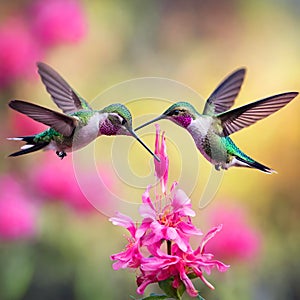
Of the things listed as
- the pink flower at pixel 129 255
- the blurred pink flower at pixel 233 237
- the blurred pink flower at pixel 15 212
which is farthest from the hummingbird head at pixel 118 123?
the blurred pink flower at pixel 15 212

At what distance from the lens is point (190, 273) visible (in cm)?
103

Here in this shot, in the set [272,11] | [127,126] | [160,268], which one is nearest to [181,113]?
[127,126]

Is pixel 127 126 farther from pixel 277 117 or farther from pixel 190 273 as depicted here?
pixel 277 117

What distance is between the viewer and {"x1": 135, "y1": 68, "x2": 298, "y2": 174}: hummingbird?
42.4 inches

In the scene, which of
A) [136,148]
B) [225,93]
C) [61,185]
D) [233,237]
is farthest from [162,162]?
[61,185]

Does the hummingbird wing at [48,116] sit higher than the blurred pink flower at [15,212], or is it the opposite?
the hummingbird wing at [48,116]

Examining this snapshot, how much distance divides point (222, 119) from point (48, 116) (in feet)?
1.15

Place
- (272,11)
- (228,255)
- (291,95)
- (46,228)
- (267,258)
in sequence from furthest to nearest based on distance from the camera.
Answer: (272,11) → (267,258) → (46,228) → (228,255) → (291,95)

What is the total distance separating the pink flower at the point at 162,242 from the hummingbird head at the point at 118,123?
45 mm

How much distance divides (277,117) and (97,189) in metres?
2.29

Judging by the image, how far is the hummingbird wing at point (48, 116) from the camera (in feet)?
3.08

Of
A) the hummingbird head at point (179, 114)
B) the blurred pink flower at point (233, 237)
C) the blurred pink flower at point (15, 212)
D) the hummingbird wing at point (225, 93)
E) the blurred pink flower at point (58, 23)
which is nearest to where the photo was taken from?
the hummingbird head at point (179, 114)

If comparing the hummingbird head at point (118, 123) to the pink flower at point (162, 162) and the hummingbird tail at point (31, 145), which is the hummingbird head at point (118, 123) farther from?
the hummingbird tail at point (31, 145)

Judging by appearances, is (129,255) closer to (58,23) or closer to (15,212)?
(15,212)
